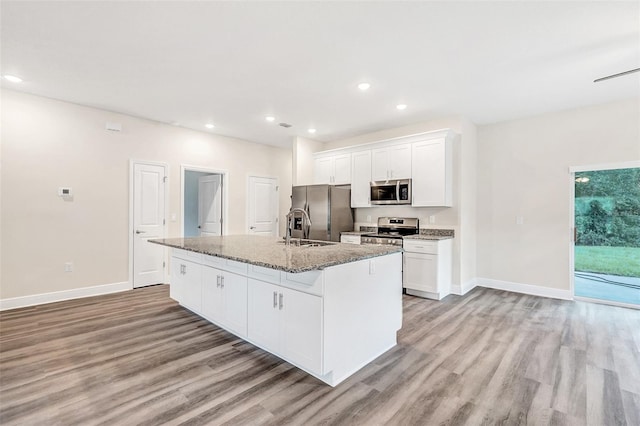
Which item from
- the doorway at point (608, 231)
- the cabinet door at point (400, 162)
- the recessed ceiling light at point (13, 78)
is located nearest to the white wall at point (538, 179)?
the doorway at point (608, 231)

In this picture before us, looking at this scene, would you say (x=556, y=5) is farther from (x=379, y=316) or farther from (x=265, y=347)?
(x=265, y=347)

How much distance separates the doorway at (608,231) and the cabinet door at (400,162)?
2.31m

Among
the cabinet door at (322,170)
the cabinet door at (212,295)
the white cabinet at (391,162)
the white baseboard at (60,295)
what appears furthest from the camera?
the cabinet door at (322,170)

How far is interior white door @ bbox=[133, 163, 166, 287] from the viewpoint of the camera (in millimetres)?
4930

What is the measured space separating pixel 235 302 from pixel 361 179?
3.42m

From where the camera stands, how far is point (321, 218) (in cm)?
549

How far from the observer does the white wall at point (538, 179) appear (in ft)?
13.6

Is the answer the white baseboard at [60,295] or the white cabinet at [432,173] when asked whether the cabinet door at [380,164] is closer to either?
the white cabinet at [432,173]

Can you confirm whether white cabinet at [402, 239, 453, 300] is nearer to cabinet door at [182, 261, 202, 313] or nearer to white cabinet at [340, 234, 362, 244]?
white cabinet at [340, 234, 362, 244]

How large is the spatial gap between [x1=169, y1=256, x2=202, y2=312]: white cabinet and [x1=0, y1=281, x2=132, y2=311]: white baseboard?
4.78 feet

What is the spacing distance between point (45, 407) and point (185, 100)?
3556mm

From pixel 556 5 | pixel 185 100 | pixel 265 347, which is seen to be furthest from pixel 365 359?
pixel 185 100

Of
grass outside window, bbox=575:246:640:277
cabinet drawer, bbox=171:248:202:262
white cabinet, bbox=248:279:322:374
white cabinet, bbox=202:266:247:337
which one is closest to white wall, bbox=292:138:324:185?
cabinet drawer, bbox=171:248:202:262

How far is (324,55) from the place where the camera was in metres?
2.93
